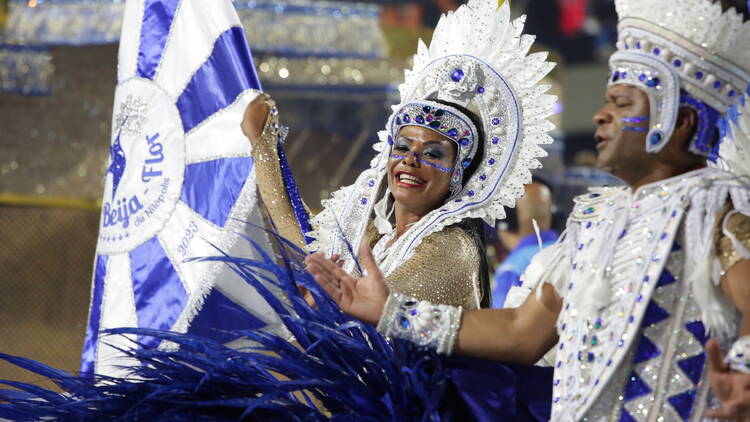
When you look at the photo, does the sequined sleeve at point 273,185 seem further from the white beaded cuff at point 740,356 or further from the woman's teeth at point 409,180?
the white beaded cuff at point 740,356

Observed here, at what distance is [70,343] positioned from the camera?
534 centimetres

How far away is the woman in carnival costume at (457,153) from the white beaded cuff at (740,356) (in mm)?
919

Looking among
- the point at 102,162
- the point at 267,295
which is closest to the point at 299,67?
the point at 102,162

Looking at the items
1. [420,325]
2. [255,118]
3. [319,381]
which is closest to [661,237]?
[420,325]

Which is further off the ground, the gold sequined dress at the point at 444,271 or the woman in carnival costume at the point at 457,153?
the woman in carnival costume at the point at 457,153

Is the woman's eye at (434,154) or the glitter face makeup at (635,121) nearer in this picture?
the glitter face makeup at (635,121)

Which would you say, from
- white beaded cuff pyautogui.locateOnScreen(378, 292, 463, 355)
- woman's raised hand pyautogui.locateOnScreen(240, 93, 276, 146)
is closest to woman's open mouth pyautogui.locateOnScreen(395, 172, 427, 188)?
woman's raised hand pyautogui.locateOnScreen(240, 93, 276, 146)

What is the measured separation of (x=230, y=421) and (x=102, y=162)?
414 centimetres

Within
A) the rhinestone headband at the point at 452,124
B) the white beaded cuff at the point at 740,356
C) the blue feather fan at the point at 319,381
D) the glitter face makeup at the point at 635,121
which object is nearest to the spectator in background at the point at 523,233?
the rhinestone headband at the point at 452,124

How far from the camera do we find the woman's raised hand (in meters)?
3.06

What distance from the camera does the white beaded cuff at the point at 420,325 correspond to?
80.3 inches

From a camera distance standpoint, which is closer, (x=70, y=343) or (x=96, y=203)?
(x=70, y=343)

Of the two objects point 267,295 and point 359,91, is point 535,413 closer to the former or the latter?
point 267,295

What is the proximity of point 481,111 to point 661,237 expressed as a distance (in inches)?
37.7
